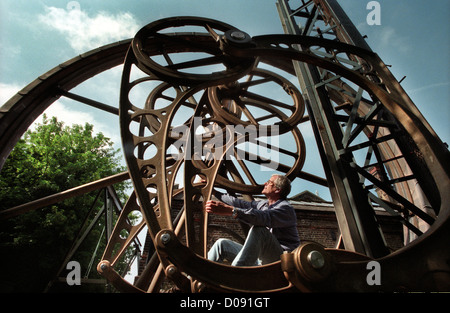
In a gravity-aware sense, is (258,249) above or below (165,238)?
above

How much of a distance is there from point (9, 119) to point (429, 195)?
6428 mm

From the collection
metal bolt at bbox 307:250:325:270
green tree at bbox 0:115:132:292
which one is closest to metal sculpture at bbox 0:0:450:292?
metal bolt at bbox 307:250:325:270

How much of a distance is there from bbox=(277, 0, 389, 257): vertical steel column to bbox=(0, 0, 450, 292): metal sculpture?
15 mm

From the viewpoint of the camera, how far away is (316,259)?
4.33 feet

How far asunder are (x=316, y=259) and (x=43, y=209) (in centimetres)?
1309

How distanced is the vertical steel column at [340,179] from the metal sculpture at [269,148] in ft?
0.05

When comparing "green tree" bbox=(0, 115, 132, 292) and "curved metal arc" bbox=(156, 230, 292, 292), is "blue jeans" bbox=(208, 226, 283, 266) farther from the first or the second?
"green tree" bbox=(0, 115, 132, 292)

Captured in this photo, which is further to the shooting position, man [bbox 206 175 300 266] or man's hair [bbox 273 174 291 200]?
man's hair [bbox 273 174 291 200]

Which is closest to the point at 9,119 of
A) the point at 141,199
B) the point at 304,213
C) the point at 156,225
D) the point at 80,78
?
the point at 80,78

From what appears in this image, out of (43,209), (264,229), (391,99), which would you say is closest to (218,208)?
(264,229)

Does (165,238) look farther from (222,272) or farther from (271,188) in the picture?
(271,188)

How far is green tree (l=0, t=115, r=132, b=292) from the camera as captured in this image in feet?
32.0

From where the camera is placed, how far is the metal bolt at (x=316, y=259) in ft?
Answer: 4.28

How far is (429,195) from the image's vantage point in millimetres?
3117
